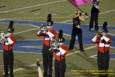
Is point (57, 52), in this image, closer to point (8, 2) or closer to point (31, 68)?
point (31, 68)

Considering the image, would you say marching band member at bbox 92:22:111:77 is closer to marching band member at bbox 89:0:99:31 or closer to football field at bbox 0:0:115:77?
football field at bbox 0:0:115:77

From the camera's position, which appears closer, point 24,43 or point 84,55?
point 84,55

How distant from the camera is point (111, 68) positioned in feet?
69.8

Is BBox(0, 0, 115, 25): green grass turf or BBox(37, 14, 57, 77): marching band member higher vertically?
BBox(0, 0, 115, 25): green grass turf

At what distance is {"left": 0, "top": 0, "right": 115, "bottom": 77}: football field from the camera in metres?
21.4

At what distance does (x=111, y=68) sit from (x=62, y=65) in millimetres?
4338

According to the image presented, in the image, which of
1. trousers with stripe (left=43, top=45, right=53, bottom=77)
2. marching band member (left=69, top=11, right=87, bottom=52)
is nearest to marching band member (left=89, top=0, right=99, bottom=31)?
marching band member (left=69, top=11, right=87, bottom=52)

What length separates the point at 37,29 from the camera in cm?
2916

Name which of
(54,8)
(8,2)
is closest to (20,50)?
(54,8)

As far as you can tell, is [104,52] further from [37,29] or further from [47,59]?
[37,29]

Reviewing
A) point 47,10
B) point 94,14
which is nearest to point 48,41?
point 94,14

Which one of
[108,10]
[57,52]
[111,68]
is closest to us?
[57,52]

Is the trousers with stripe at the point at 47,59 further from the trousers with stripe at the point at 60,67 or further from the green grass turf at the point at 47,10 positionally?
the green grass turf at the point at 47,10

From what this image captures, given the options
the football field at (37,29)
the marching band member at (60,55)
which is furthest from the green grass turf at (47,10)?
the marching band member at (60,55)
